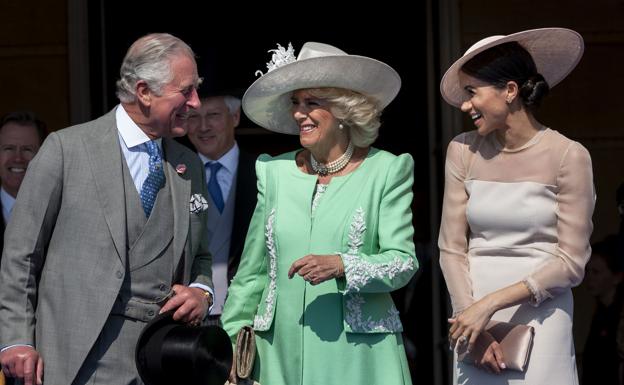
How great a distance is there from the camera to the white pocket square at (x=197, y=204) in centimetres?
482

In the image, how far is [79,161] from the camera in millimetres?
4555

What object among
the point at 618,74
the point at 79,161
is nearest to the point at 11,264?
the point at 79,161

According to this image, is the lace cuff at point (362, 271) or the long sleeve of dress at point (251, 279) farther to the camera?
the long sleeve of dress at point (251, 279)

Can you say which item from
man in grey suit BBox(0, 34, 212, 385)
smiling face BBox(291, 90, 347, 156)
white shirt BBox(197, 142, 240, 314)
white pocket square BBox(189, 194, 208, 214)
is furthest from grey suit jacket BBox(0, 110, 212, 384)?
white shirt BBox(197, 142, 240, 314)

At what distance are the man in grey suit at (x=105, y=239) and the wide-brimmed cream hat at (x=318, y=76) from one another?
44 centimetres

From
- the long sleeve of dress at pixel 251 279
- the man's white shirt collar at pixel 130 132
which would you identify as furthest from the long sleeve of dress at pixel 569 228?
the man's white shirt collar at pixel 130 132

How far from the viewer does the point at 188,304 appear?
4.67 meters

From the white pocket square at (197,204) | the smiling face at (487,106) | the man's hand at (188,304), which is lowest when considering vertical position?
the man's hand at (188,304)

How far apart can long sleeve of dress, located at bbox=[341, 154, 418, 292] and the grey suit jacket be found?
2.72 feet

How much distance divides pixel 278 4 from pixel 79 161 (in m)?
4.18

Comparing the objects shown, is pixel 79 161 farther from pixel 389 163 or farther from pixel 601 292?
pixel 601 292

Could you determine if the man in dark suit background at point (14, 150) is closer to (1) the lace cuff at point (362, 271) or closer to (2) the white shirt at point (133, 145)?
(2) the white shirt at point (133, 145)

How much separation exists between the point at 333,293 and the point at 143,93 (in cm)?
101

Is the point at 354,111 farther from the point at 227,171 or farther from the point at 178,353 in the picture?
the point at 227,171
